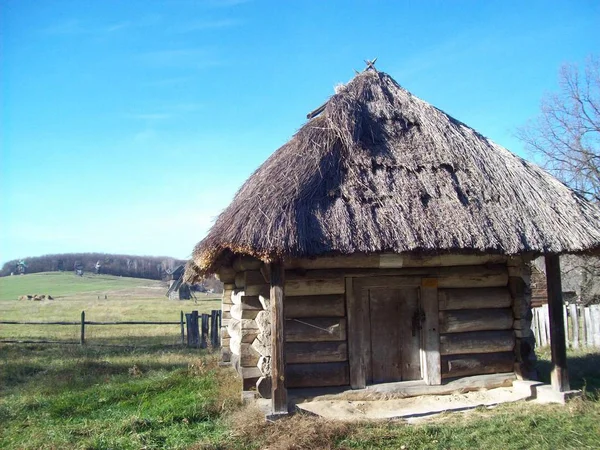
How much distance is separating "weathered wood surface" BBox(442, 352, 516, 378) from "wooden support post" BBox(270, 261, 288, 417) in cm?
281

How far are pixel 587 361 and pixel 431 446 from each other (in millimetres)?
7126

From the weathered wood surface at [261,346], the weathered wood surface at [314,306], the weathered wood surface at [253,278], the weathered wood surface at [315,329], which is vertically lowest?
the weathered wood surface at [261,346]

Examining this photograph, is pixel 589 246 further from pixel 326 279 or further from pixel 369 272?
pixel 326 279

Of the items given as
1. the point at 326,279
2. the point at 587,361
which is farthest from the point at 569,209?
the point at 587,361

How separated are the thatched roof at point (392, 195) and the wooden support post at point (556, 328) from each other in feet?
1.74

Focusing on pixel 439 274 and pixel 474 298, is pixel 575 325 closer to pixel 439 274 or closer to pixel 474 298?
pixel 474 298

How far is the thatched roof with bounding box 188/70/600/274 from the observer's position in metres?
7.06

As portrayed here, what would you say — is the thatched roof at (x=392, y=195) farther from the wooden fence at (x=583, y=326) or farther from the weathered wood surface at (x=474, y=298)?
the wooden fence at (x=583, y=326)

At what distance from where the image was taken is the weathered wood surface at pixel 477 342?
27.0ft

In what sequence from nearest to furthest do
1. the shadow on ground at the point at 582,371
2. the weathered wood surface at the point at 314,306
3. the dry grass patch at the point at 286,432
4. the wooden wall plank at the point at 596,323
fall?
the dry grass patch at the point at 286,432, the weathered wood surface at the point at 314,306, the shadow on ground at the point at 582,371, the wooden wall plank at the point at 596,323

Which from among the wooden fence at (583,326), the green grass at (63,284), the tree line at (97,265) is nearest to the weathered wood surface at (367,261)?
the wooden fence at (583,326)

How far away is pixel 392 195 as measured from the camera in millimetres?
7812

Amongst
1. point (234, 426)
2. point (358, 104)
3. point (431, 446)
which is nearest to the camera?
point (431, 446)

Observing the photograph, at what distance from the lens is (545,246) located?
7.60 metres
